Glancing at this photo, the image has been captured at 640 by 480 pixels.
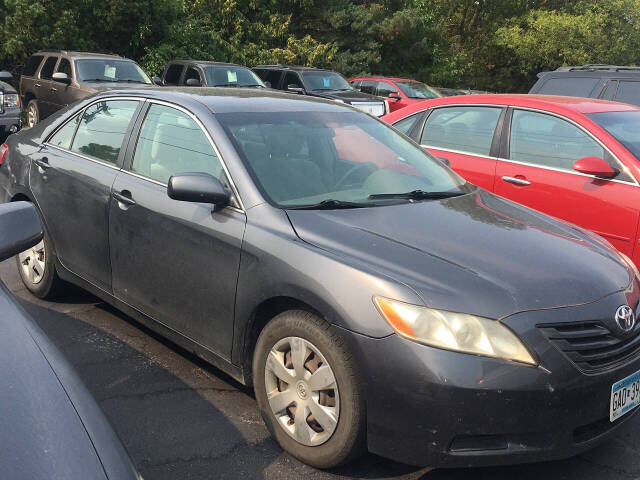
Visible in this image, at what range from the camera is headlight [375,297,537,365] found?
2.65 meters

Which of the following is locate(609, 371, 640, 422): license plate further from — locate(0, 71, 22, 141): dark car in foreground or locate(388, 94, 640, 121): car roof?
locate(0, 71, 22, 141): dark car in foreground

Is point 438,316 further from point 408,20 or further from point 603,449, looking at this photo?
point 408,20

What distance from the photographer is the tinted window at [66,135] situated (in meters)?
4.73

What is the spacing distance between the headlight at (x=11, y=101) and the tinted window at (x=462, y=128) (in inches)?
320

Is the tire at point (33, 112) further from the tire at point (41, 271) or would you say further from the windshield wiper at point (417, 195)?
the windshield wiper at point (417, 195)

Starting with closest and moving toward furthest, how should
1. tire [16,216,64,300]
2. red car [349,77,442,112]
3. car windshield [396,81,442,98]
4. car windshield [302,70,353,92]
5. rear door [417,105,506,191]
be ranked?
tire [16,216,64,300], rear door [417,105,506,191], car windshield [302,70,353,92], red car [349,77,442,112], car windshield [396,81,442,98]

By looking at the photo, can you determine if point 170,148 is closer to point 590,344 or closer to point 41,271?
point 41,271

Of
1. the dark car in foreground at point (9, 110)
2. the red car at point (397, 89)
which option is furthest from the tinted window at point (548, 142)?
the red car at point (397, 89)

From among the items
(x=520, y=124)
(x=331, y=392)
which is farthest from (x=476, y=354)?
(x=520, y=124)

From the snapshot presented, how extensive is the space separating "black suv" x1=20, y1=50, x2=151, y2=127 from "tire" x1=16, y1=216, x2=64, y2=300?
8.51 m

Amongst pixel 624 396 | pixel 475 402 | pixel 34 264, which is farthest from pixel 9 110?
pixel 624 396

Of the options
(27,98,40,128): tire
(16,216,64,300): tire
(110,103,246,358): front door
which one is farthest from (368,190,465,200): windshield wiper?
(27,98,40,128): tire

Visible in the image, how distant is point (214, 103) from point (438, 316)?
193 cm

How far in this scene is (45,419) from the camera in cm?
171
